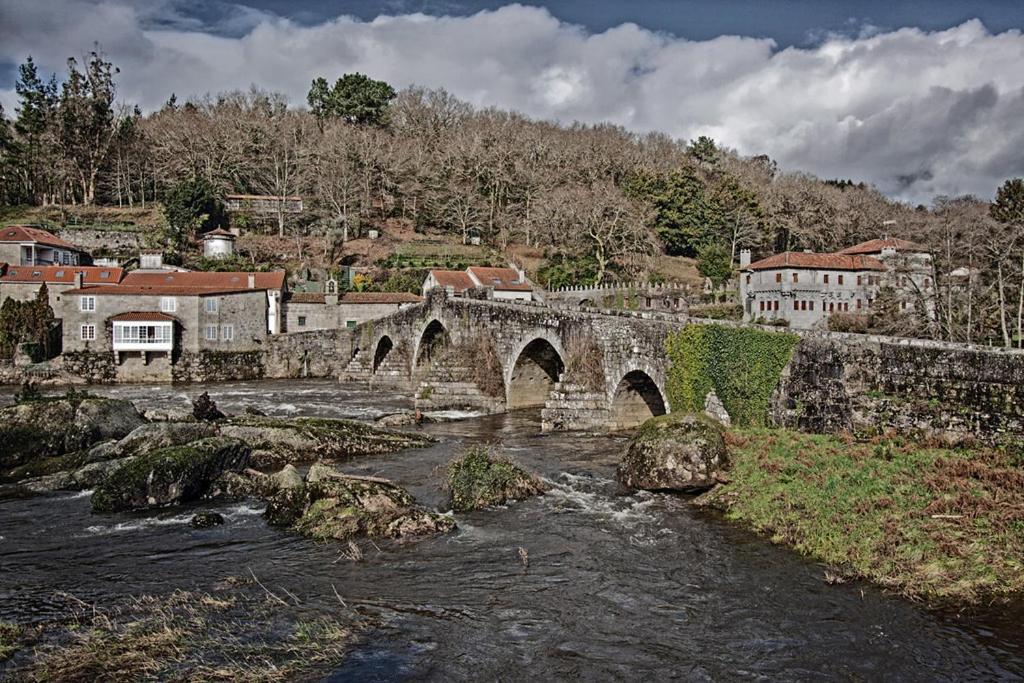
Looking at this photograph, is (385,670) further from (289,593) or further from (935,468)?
(935,468)

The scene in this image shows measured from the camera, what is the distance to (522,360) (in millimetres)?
36188

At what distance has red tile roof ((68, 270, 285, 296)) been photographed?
55075mm

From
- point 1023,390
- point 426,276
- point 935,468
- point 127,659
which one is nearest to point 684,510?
point 935,468

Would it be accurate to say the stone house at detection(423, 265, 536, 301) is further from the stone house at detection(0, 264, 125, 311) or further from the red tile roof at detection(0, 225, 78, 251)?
the red tile roof at detection(0, 225, 78, 251)

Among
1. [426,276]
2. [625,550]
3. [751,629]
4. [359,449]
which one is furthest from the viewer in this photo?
[426,276]

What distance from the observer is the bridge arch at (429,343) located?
48184mm

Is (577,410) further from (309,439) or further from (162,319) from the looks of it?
(162,319)

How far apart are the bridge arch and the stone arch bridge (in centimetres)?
9

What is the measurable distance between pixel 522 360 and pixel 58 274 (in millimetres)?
41012

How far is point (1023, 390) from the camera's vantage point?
1583cm

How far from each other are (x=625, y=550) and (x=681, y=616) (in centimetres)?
313

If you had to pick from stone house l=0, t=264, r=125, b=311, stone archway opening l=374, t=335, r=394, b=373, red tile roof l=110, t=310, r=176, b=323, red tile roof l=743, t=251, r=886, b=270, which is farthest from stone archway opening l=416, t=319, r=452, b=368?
red tile roof l=743, t=251, r=886, b=270

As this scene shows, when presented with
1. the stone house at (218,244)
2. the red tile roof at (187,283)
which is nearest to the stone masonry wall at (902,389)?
Result: the red tile roof at (187,283)

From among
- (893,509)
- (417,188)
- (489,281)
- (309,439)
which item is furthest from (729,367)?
(417,188)
